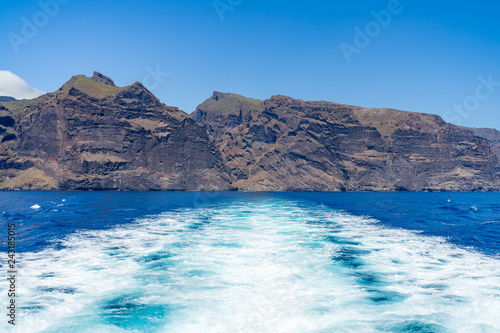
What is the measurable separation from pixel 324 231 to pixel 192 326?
2238 centimetres

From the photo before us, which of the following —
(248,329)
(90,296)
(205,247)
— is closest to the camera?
(248,329)

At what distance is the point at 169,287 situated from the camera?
1326 centimetres

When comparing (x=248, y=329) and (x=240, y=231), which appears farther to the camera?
(x=240, y=231)

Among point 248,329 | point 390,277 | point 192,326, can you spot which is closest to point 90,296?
point 192,326

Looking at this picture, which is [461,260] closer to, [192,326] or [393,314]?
[393,314]

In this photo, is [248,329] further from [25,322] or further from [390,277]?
[390,277]

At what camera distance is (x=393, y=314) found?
1069cm

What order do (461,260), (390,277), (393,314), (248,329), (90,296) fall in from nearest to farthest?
(248,329) < (393,314) < (90,296) < (390,277) < (461,260)

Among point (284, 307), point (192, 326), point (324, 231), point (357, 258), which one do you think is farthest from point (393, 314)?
point (324, 231)

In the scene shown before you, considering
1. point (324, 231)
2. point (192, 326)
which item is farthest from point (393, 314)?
point (324, 231)

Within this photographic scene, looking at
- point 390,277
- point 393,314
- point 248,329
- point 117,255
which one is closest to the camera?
point 248,329

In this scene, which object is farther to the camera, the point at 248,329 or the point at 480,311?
the point at 480,311

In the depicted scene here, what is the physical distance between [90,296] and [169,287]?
10.3ft

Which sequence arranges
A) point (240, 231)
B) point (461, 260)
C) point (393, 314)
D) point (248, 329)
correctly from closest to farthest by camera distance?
point (248, 329) → point (393, 314) → point (461, 260) → point (240, 231)
